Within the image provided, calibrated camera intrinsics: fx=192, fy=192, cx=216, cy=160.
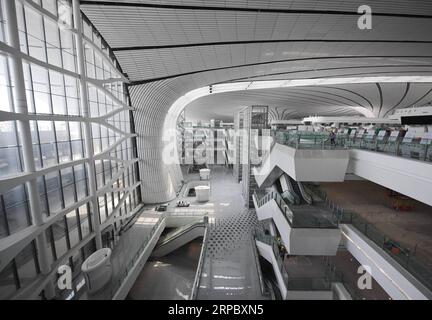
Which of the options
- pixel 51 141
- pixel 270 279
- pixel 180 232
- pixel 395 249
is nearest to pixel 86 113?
pixel 51 141

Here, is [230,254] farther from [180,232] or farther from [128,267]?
[128,267]

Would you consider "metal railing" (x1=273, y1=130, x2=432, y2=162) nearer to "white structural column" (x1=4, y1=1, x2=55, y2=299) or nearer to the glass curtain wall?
the glass curtain wall

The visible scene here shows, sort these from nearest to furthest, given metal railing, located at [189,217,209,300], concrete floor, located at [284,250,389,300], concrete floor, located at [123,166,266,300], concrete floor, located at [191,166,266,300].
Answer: concrete floor, located at [284,250,389,300] < metal railing, located at [189,217,209,300] < concrete floor, located at [191,166,266,300] < concrete floor, located at [123,166,266,300]

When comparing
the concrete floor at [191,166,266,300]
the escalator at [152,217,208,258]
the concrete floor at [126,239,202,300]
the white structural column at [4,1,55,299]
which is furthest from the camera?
the escalator at [152,217,208,258]

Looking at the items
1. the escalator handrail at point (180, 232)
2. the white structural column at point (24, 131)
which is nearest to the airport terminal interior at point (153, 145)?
the white structural column at point (24, 131)

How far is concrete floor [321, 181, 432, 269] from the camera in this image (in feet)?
23.9

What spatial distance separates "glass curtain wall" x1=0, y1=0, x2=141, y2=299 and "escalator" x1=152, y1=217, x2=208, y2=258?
4312 millimetres

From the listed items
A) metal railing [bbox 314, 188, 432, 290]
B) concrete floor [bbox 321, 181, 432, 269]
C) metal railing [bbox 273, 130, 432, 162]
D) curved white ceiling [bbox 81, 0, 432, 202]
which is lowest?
concrete floor [bbox 321, 181, 432, 269]

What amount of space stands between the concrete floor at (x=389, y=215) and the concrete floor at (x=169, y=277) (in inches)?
392

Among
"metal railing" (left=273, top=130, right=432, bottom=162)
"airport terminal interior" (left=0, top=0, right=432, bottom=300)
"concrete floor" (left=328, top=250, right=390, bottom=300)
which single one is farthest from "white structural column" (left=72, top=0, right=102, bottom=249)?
"concrete floor" (left=328, top=250, right=390, bottom=300)

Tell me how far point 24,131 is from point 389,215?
1563cm

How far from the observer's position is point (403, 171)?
5.81 m

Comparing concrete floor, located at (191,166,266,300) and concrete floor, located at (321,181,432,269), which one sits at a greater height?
concrete floor, located at (321,181,432,269)

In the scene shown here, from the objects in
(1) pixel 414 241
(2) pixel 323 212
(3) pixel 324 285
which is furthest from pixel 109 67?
(1) pixel 414 241
